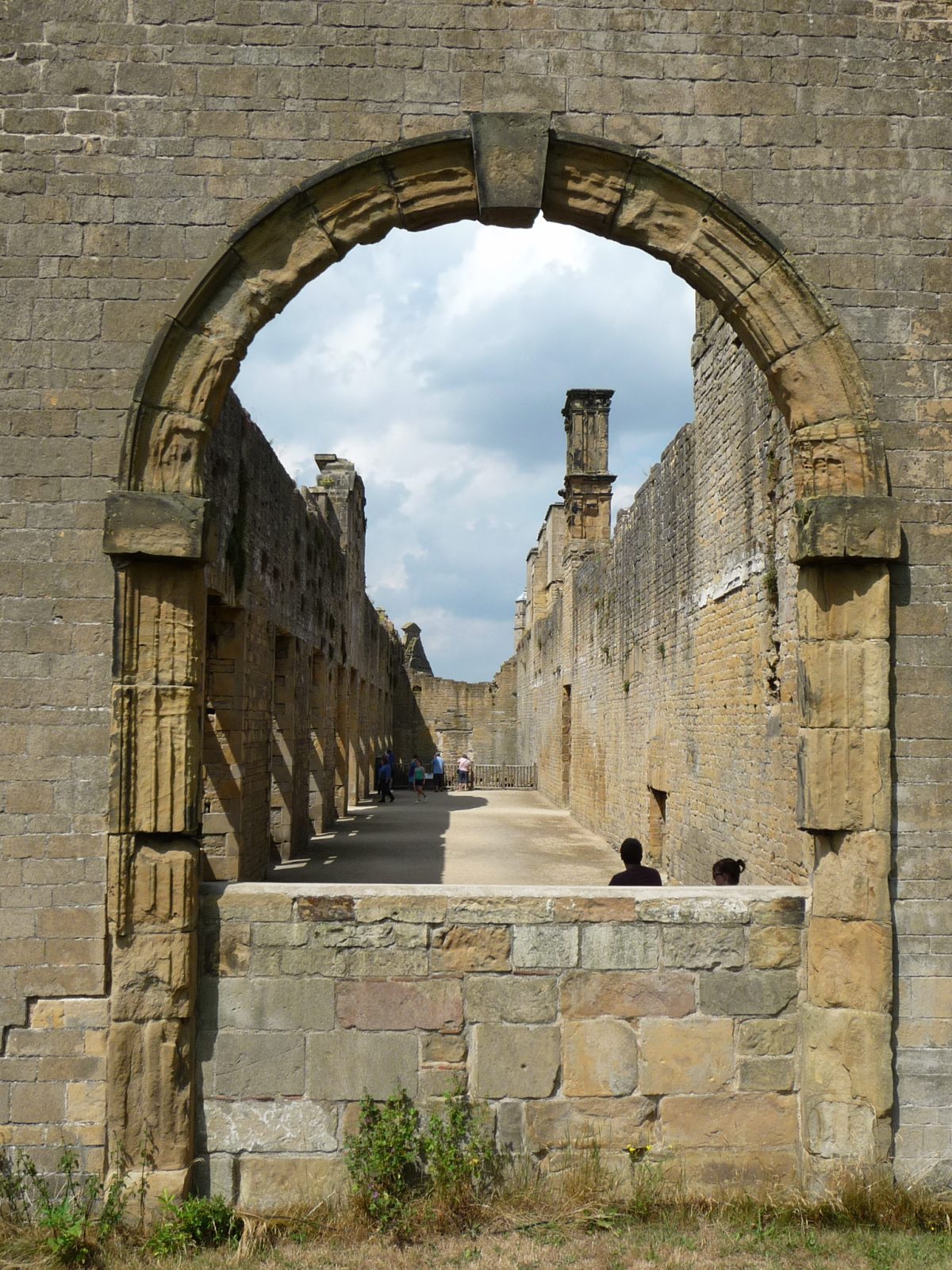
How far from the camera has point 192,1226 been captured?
3957 millimetres

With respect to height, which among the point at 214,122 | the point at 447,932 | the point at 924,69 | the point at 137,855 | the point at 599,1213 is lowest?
the point at 599,1213

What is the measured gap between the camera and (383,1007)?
427 centimetres

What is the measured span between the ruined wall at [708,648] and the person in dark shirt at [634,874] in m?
0.90

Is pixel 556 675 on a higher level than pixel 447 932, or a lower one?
higher

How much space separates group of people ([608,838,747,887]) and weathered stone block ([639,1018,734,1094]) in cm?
116

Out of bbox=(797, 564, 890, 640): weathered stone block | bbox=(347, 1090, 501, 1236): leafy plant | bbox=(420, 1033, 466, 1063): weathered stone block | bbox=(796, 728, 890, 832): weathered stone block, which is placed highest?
bbox=(797, 564, 890, 640): weathered stone block

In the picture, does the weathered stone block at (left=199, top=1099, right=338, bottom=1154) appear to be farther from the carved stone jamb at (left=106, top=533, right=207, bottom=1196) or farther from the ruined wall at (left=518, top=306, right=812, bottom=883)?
the ruined wall at (left=518, top=306, right=812, bottom=883)

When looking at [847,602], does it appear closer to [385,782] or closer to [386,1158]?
[386,1158]

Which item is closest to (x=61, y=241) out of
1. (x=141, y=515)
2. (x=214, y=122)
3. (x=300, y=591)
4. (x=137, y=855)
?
(x=214, y=122)

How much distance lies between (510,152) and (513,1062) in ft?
13.7

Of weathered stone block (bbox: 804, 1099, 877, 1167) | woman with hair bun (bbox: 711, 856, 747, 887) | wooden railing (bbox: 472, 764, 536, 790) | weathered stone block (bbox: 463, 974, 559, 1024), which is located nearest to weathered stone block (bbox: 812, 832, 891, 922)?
weathered stone block (bbox: 804, 1099, 877, 1167)

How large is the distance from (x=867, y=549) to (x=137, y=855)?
11.5 ft

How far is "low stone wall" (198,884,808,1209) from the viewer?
426cm

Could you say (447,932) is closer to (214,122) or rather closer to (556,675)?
(214,122)
